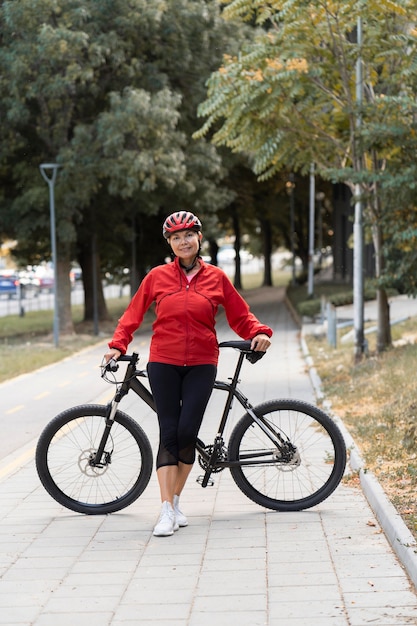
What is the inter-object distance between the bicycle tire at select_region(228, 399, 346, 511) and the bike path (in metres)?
0.14

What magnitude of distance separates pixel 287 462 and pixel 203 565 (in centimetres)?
136

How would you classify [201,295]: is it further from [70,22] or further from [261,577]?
[70,22]

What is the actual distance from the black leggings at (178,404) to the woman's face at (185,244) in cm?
65

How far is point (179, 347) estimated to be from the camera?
6.97 m

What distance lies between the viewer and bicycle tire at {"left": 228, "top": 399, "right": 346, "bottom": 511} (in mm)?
7285

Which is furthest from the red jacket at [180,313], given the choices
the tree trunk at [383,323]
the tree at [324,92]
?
the tree trunk at [383,323]

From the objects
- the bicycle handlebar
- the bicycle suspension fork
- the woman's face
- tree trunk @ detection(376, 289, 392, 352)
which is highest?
the woman's face

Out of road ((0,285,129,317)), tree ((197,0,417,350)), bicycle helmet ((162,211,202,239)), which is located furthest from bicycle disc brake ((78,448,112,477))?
road ((0,285,129,317))

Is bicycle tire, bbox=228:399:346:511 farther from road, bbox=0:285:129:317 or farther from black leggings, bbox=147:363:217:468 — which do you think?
road, bbox=0:285:129:317

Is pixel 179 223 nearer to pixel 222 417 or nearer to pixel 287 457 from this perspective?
pixel 222 417

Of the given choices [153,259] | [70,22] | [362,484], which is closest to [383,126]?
[362,484]

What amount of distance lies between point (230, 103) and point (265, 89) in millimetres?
636

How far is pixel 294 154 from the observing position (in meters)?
19.3

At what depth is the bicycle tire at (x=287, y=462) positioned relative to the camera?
7.29m
